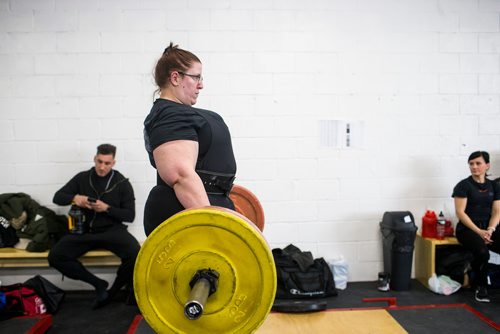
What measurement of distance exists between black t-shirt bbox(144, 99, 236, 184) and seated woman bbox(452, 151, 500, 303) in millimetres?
2666

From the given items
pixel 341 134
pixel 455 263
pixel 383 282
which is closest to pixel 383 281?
pixel 383 282

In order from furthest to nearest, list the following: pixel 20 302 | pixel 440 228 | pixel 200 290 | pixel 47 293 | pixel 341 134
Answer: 1. pixel 341 134
2. pixel 440 228
3. pixel 47 293
4. pixel 20 302
5. pixel 200 290

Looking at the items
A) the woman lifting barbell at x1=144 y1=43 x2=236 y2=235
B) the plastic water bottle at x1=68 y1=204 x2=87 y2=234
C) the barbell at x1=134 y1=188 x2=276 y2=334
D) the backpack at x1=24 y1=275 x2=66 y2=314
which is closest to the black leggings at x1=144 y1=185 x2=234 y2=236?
the woman lifting barbell at x1=144 y1=43 x2=236 y2=235

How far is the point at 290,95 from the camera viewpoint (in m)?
3.91

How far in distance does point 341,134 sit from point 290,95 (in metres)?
0.55

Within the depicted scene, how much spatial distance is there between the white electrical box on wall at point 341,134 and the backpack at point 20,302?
8.23ft

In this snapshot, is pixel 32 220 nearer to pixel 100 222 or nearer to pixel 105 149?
pixel 100 222

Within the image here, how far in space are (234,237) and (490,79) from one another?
3523 mm

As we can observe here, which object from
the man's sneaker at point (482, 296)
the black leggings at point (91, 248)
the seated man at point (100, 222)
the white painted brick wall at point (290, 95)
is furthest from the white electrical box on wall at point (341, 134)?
the black leggings at point (91, 248)

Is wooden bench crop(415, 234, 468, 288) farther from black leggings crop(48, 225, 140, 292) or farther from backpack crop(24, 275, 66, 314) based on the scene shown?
backpack crop(24, 275, 66, 314)

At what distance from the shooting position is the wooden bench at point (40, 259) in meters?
3.61

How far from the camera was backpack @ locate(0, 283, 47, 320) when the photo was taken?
3250 mm

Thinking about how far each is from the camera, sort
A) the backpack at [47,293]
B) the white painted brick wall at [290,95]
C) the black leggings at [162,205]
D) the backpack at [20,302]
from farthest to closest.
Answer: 1. the white painted brick wall at [290,95]
2. the backpack at [47,293]
3. the backpack at [20,302]
4. the black leggings at [162,205]

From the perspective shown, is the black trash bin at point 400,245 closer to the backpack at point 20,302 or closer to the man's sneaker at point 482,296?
the man's sneaker at point 482,296
